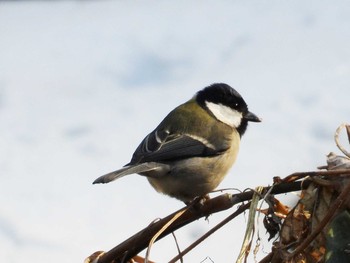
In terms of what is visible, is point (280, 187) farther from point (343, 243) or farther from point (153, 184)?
point (153, 184)

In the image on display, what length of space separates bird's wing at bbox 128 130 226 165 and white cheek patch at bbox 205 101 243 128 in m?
0.46

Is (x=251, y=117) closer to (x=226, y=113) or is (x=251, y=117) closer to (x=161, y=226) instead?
(x=226, y=113)

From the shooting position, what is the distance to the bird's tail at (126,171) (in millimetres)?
2634

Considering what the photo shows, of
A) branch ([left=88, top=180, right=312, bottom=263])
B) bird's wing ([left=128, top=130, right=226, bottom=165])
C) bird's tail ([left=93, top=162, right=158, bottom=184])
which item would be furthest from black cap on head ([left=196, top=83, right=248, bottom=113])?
branch ([left=88, top=180, right=312, bottom=263])

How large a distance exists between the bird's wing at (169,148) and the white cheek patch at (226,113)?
46 centimetres

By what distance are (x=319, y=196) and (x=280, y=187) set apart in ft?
0.30

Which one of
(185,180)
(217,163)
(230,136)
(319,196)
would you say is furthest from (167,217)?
(230,136)

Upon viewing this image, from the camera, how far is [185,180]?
134 inches

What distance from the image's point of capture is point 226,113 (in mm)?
4293

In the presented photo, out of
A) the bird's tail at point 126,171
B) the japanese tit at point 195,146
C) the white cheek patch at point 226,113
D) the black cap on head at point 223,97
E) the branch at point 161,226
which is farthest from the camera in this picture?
the black cap on head at point 223,97

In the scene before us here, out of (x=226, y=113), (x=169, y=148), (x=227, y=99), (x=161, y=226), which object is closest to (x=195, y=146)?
(x=169, y=148)

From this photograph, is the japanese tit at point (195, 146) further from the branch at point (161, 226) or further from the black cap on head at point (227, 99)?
the branch at point (161, 226)

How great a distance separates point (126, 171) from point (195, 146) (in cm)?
68

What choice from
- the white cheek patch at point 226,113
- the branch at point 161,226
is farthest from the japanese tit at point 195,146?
the branch at point 161,226
